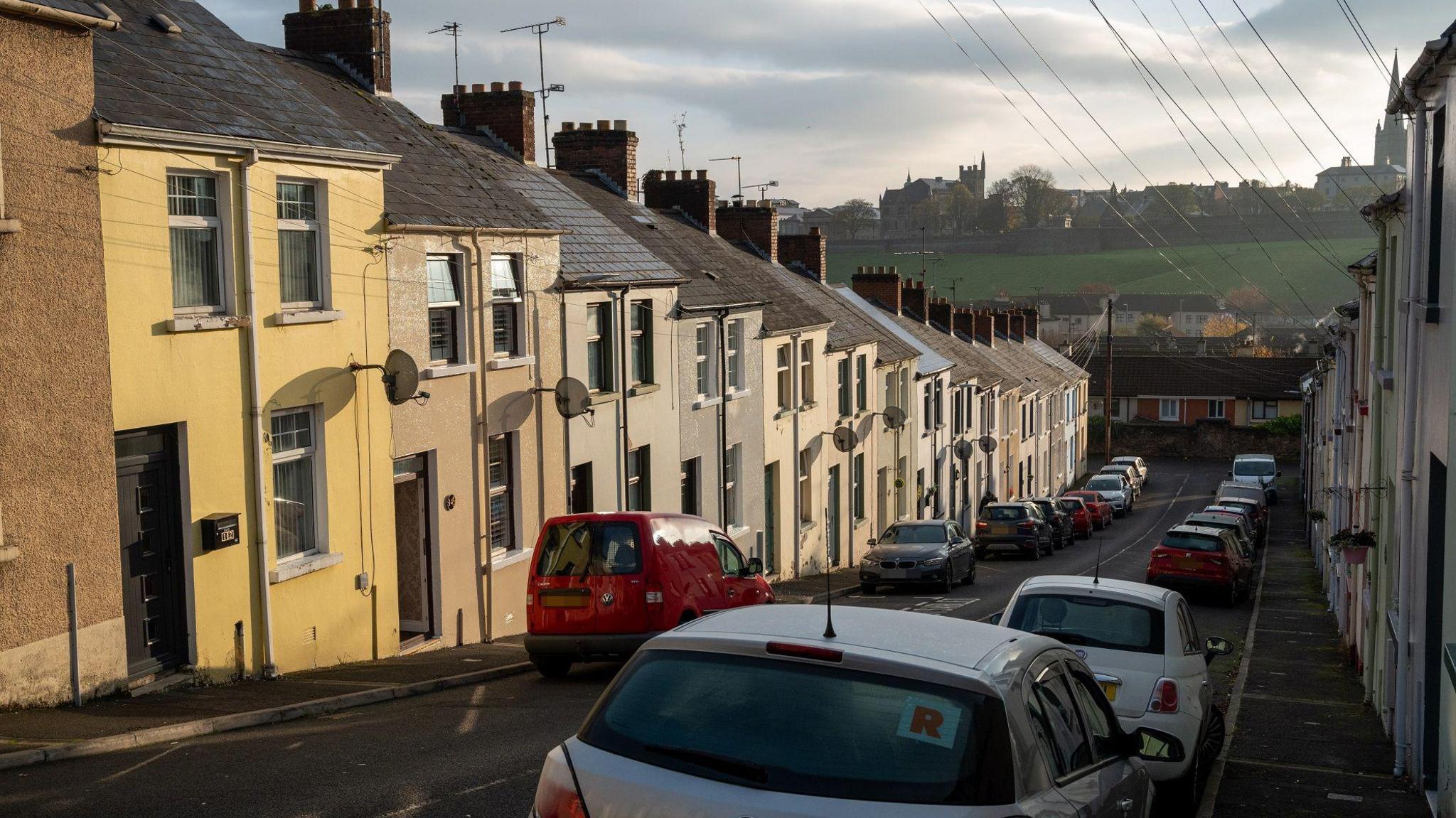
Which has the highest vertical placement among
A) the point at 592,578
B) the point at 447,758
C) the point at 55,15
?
the point at 55,15

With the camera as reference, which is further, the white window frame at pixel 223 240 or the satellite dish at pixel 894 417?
the satellite dish at pixel 894 417

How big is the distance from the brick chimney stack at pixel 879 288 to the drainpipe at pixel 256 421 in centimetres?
3635

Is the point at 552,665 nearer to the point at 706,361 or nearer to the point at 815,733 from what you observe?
the point at 815,733

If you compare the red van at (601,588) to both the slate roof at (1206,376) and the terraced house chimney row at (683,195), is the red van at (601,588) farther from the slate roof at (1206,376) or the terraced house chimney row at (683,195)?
the slate roof at (1206,376)

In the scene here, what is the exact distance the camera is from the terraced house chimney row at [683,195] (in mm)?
34562

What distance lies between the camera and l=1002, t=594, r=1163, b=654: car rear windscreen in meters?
10.3

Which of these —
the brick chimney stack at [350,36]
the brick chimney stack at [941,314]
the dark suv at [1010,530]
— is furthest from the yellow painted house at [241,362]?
the brick chimney stack at [941,314]

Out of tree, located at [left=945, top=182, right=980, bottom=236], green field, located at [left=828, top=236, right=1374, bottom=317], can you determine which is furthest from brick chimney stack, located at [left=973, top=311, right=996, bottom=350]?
tree, located at [left=945, top=182, right=980, bottom=236]

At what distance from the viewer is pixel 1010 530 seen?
37.9m

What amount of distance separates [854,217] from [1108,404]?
376 ft

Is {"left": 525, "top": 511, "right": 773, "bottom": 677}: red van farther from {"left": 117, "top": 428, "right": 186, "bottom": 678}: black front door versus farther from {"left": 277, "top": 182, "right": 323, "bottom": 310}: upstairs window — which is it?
{"left": 277, "top": 182, "right": 323, "bottom": 310}: upstairs window

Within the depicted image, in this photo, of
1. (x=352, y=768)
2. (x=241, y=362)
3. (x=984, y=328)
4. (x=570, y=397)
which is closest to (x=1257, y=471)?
(x=984, y=328)

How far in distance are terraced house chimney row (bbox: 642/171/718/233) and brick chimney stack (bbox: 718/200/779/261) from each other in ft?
9.08

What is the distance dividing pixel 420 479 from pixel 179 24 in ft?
20.1
